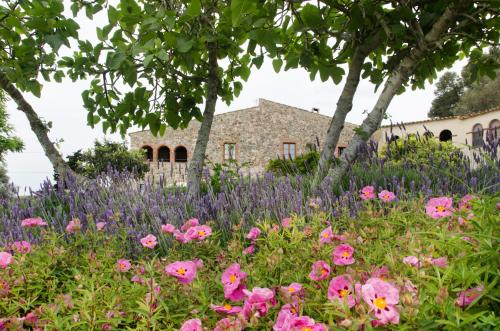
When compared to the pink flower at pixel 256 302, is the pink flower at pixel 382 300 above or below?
above

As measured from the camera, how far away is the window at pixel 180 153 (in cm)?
3067

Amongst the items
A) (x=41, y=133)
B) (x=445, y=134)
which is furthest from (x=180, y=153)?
(x=41, y=133)

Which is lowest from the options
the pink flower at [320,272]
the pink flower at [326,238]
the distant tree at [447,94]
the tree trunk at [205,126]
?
the pink flower at [320,272]

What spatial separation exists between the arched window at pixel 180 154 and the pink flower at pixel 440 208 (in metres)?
29.2

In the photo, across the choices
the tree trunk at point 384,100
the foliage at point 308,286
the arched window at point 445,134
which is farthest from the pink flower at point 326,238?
the arched window at point 445,134

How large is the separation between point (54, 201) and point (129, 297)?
379 cm

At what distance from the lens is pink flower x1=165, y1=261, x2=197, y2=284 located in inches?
60.0

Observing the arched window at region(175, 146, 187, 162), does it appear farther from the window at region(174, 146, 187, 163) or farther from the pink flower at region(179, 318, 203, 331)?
the pink flower at region(179, 318, 203, 331)

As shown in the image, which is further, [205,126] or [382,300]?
[205,126]

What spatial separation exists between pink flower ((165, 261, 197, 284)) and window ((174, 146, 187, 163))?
96.4 feet

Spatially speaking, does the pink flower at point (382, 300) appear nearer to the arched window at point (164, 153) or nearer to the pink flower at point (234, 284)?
the pink flower at point (234, 284)

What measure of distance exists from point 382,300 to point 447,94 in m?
38.9

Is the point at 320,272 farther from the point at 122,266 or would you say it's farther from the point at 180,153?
the point at 180,153

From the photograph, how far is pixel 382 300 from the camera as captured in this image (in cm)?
106
